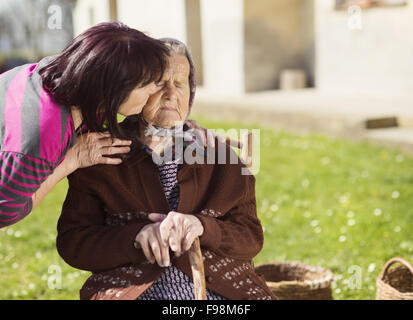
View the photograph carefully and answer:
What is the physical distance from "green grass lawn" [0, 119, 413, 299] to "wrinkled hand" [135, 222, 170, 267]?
2.14 m

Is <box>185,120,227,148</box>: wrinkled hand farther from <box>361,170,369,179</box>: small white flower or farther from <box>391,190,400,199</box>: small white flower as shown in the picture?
<box>361,170,369,179</box>: small white flower

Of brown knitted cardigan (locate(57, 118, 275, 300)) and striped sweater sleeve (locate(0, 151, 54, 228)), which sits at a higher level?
striped sweater sleeve (locate(0, 151, 54, 228))

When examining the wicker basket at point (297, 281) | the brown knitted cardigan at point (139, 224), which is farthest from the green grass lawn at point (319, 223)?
the brown knitted cardigan at point (139, 224)

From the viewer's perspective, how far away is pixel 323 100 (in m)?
10.3

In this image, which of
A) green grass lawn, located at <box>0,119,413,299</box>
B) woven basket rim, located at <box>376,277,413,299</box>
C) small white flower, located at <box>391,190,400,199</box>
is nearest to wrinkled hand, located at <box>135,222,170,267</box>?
woven basket rim, located at <box>376,277,413,299</box>

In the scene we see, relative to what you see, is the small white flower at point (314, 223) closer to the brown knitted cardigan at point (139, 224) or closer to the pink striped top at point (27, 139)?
the brown knitted cardigan at point (139, 224)

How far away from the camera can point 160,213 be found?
2.24 metres

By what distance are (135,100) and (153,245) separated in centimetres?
50

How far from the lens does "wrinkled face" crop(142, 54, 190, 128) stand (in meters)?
2.22

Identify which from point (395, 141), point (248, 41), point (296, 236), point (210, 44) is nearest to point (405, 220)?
point (296, 236)

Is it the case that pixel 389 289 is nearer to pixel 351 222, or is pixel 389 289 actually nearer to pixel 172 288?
pixel 172 288

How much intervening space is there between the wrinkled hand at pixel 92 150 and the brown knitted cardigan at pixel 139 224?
0.06 meters

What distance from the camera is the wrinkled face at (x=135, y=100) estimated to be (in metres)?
1.96

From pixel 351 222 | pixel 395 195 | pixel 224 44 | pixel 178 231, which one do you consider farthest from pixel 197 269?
pixel 224 44
